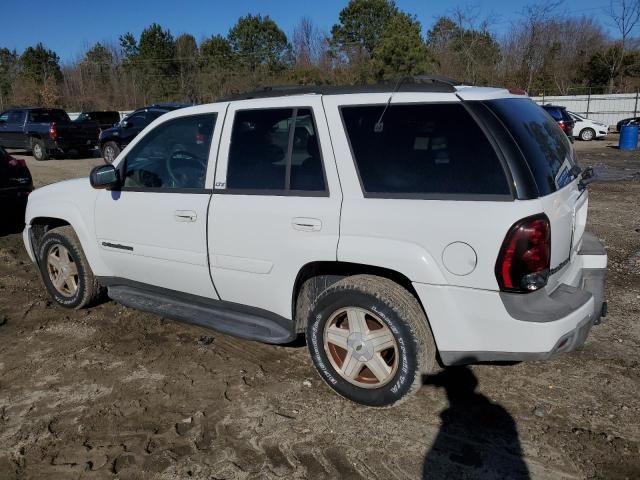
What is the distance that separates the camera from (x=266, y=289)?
3.57 meters

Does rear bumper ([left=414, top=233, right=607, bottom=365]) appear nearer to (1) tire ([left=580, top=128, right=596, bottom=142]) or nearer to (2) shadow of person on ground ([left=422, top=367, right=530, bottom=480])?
(2) shadow of person on ground ([left=422, top=367, right=530, bottom=480])

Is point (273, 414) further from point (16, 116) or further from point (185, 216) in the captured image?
point (16, 116)

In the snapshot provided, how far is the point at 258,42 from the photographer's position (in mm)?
51375

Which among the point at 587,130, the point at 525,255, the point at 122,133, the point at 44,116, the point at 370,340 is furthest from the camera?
the point at 587,130

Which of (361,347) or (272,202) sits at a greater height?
(272,202)

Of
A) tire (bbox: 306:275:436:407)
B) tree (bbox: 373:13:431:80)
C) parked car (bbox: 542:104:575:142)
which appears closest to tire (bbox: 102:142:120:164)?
tire (bbox: 306:275:436:407)

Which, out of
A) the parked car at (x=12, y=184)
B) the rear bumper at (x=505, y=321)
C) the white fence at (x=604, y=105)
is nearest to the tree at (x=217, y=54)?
the white fence at (x=604, y=105)

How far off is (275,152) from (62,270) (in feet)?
8.61

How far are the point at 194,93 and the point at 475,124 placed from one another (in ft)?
170

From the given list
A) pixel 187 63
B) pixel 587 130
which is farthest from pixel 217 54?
pixel 587 130

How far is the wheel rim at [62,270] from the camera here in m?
4.89

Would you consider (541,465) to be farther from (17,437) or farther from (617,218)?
(617,218)

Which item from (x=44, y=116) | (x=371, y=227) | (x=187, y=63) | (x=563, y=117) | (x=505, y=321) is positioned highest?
(x=187, y=63)

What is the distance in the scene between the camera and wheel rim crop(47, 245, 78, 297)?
16.1ft
